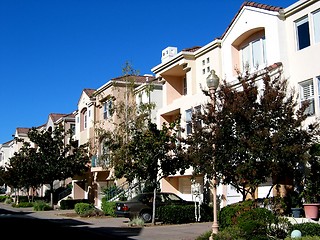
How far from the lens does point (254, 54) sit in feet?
76.6

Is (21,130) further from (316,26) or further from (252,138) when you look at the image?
(252,138)

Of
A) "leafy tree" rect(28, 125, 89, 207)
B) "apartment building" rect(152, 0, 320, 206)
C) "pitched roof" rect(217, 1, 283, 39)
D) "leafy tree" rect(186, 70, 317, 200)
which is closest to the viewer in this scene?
"leafy tree" rect(186, 70, 317, 200)

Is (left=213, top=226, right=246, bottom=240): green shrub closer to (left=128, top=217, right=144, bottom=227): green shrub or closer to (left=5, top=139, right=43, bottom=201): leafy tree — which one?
(left=128, top=217, right=144, bottom=227): green shrub

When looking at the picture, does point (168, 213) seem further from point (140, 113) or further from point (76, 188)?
point (76, 188)

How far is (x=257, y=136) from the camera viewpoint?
51.5 ft

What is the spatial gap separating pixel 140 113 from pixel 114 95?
571 cm

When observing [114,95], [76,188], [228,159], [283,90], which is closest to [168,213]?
[228,159]

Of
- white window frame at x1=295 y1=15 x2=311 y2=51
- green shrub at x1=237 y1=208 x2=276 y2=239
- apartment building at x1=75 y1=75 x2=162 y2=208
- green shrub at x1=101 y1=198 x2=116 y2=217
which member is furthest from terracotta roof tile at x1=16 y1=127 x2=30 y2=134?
green shrub at x1=237 y1=208 x2=276 y2=239

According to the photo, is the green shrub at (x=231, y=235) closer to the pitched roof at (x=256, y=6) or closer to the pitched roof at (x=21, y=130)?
the pitched roof at (x=256, y=6)

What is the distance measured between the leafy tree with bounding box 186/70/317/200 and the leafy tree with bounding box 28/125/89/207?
24079 millimetres

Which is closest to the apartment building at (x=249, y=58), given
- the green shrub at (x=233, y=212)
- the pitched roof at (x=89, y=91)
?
the green shrub at (x=233, y=212)

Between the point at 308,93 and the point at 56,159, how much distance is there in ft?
83.2

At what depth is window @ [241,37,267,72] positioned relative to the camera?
22453mm

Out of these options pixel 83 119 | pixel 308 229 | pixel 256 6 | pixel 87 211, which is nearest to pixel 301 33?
pixel 256 6
